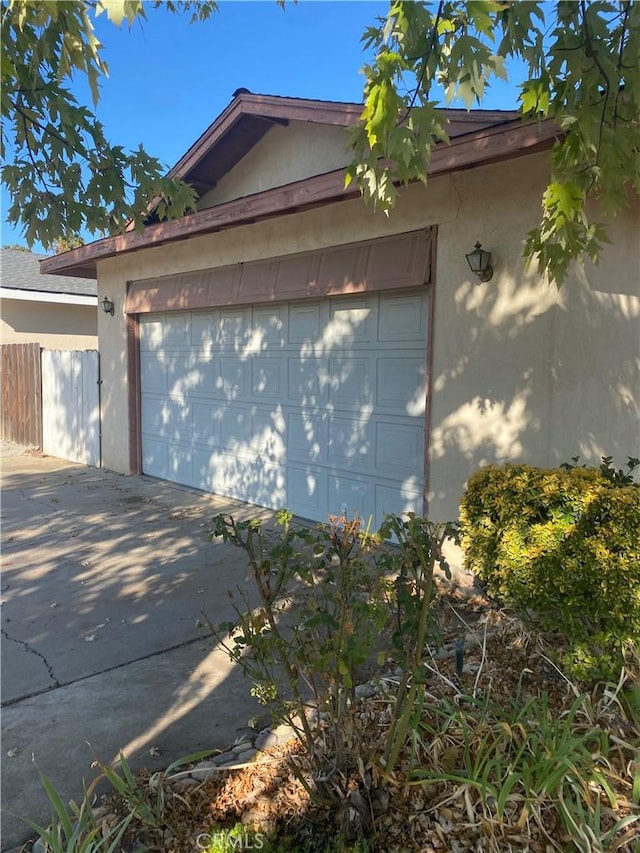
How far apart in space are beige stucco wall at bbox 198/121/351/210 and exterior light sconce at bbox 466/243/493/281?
2.14 meters

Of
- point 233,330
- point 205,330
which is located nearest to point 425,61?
point 233,330

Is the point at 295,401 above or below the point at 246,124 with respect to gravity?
below

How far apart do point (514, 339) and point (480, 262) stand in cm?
68

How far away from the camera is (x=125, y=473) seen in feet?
32.8

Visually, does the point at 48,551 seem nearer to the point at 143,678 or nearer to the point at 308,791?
the point at 143,678

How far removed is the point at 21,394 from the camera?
13117mm

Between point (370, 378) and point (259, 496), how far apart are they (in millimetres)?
2453

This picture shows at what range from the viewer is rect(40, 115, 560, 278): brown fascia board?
421 cm

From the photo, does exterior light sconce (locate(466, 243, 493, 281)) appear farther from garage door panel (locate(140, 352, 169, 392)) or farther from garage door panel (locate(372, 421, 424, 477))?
garage door panel (locate(140, 352, 169, 392))

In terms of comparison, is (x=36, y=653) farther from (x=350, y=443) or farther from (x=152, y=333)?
(x=152, y=333)

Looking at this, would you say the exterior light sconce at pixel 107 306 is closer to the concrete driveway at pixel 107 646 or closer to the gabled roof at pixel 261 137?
the gabled roof at pixel 261 137

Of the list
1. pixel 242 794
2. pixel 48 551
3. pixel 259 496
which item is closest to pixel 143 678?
pixel 242 794

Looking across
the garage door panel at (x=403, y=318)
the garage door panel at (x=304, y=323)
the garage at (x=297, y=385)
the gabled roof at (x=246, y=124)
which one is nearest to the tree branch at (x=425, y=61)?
the gabled roof at (x=246, y=124)

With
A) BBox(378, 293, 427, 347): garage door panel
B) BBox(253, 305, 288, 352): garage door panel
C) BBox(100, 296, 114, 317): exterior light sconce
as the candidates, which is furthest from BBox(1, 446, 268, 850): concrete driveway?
BBox(100, 296, 114, 317): exterior light sconce
